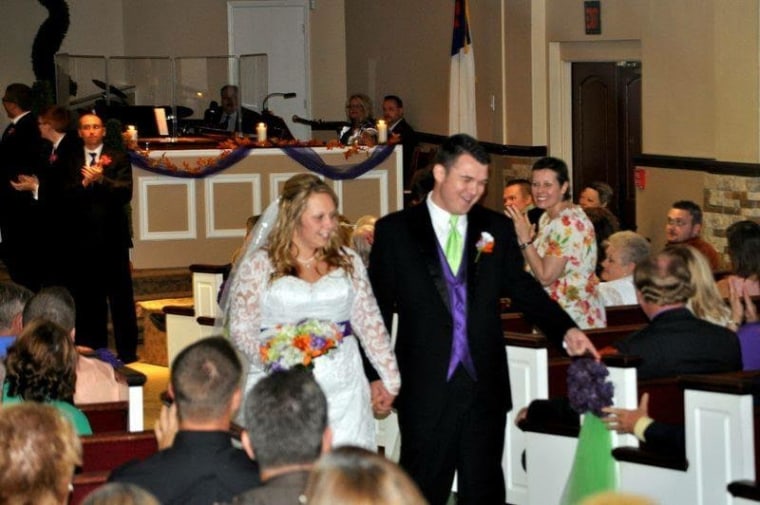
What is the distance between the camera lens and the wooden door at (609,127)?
14.1 metres

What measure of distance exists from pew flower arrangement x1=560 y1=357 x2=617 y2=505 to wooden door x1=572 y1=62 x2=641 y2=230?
7.89 meters

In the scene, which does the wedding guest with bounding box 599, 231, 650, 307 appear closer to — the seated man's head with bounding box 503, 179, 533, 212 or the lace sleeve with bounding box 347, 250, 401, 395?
the seated man's head with bounding box 503, 179, 533, 212

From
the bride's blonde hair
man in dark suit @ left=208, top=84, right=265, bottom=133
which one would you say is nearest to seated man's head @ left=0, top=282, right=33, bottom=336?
the bride's blonde hair

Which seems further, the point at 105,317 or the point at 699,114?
the point at 699,114

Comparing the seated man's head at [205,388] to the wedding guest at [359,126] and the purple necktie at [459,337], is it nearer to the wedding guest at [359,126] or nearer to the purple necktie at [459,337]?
the purple necktie at [459,337]

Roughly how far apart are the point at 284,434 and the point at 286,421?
3cm

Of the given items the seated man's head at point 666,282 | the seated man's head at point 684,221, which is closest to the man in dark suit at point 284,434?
the seated man's head at point 666,282

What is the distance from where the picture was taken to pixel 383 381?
19.1ft

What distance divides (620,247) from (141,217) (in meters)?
6.44

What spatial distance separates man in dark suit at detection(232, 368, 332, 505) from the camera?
3.62 metres

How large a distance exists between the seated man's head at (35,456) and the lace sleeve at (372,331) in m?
2.22

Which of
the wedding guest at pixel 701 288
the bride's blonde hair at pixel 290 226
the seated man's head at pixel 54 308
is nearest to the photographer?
the bride's blonde hair at pixel 290 226

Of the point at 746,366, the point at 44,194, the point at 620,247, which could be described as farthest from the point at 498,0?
the point at 746,366

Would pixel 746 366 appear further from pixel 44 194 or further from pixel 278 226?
pixel 44 194
